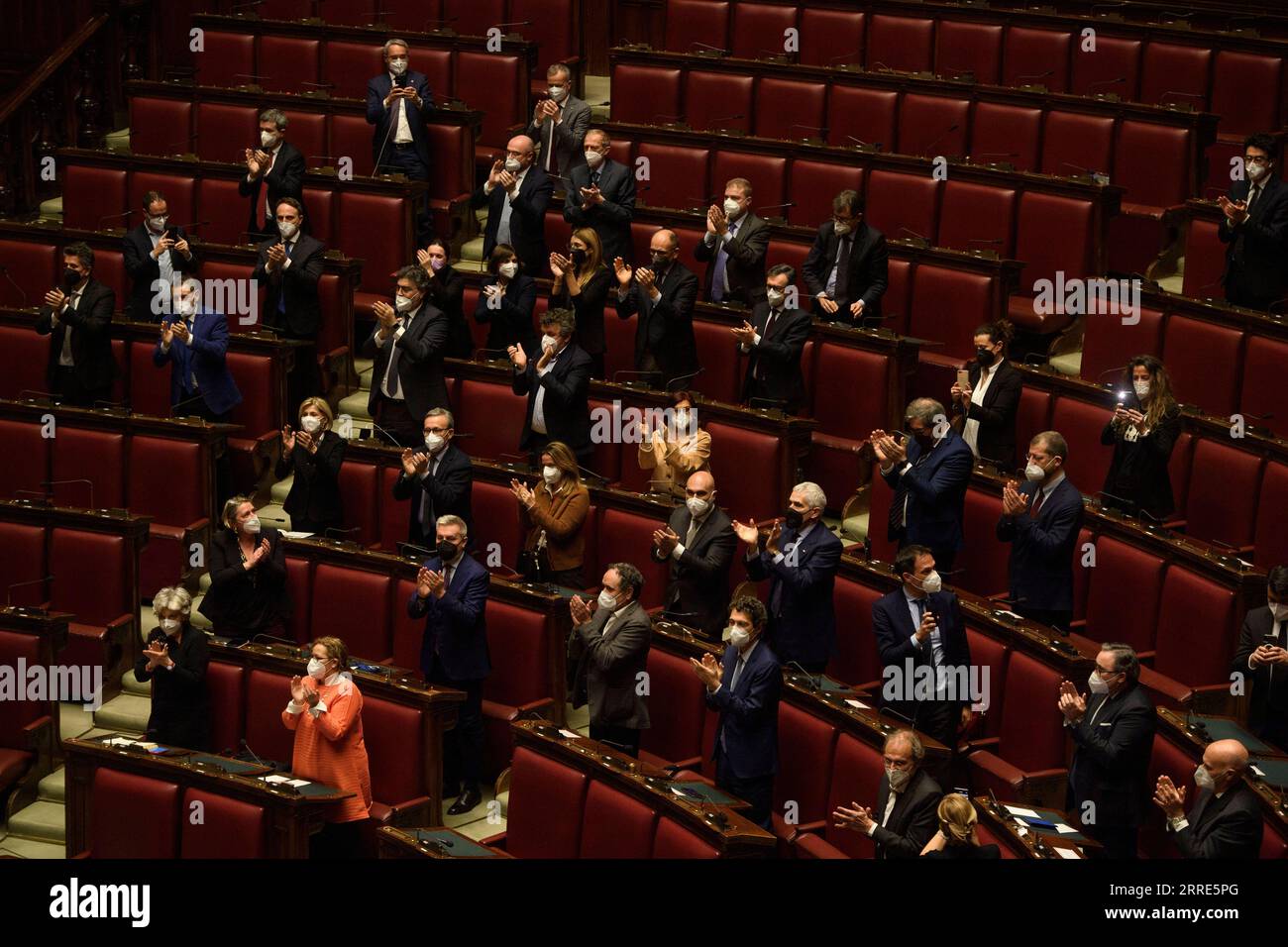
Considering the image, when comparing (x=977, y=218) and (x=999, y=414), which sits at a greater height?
(x=977, y=218)

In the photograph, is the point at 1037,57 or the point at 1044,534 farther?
the point at 1037,57

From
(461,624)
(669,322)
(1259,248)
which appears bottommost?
(461,624)

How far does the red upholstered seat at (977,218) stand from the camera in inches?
199

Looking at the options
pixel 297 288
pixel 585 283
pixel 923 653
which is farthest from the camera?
pixel 297 288

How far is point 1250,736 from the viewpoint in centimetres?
348

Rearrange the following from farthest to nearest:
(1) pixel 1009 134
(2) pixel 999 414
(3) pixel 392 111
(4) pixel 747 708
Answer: (3) pixel 392 111 → (1) pixel 1009 134 → (2) pixel 999 414 → (4) pixel 747 708

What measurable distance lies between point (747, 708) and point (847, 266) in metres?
1.57

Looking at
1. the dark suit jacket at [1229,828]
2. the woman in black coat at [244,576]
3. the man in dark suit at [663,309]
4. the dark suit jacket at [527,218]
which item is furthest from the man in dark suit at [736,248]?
the dark suit jacket at [1229,828]

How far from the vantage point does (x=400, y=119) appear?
5512 millimetres

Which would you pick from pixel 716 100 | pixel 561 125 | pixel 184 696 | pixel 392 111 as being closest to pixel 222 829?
pixel 184 696

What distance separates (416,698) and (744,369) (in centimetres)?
142

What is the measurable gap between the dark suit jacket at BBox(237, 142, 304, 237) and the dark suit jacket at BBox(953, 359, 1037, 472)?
6.85 feet

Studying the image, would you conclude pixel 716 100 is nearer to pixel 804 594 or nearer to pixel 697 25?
pixel 697 25

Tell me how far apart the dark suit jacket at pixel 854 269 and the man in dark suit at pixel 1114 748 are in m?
1.55
